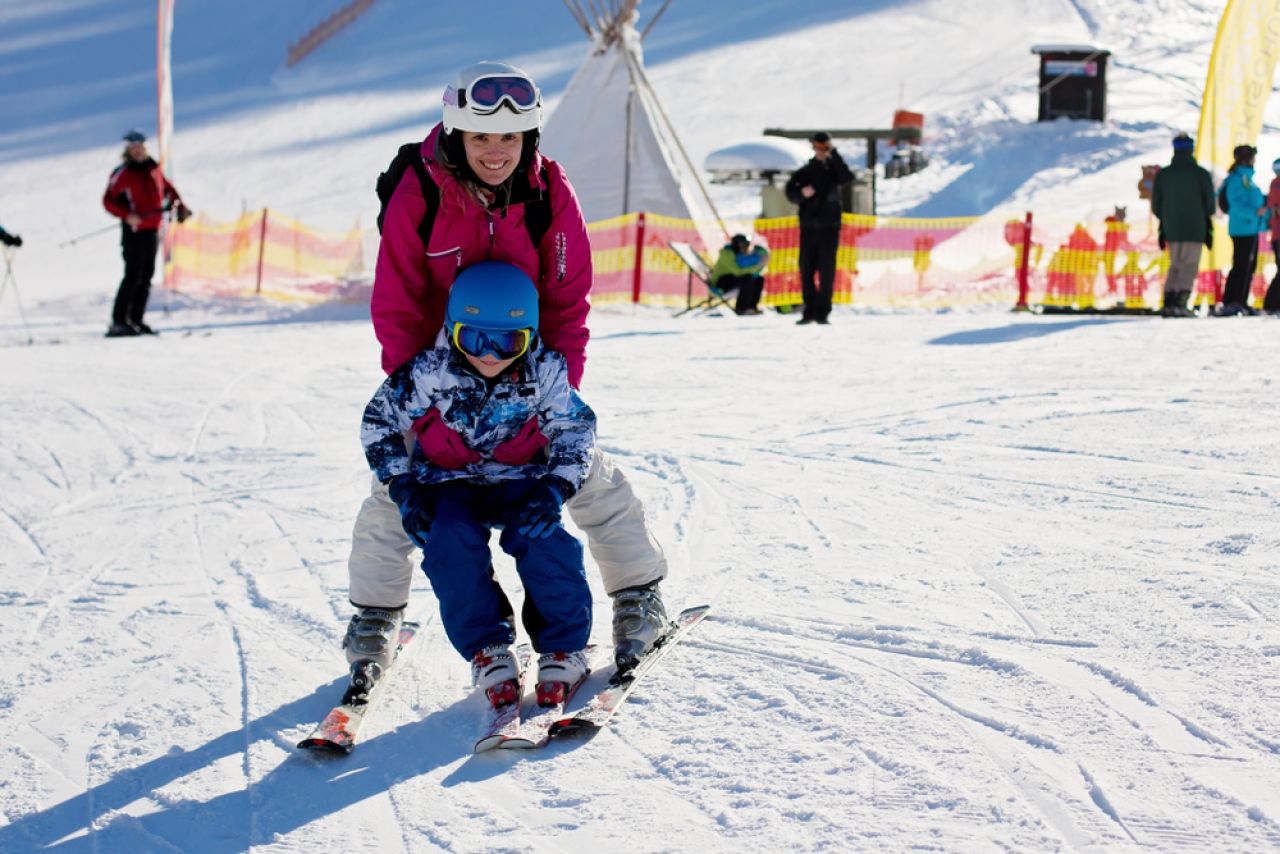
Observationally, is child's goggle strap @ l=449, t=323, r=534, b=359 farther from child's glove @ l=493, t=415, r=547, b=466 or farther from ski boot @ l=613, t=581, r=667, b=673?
ski boot @ l=613, t=581, r=667, b=673

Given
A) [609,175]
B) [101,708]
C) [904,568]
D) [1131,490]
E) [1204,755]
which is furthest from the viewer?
[609,175]

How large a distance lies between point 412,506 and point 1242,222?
10314 millimetres

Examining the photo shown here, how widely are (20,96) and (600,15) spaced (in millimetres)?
23938

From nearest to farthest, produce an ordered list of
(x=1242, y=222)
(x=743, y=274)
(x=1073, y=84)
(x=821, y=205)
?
(x=821, y=205) → (x=1242, y=222) → (x=743, y=274) → (x=1073, y=84)

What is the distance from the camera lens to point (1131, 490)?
5223 mm

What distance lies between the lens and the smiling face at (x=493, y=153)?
318 cm

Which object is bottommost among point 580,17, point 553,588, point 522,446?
point 553,588

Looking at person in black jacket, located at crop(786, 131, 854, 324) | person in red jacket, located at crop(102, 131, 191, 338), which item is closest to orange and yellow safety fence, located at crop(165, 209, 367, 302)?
person in red jacket, located at crop(102, 131, 191, 338)

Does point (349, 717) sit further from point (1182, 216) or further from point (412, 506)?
point (1182, 216)

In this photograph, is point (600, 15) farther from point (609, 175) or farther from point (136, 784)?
point (136, 784)

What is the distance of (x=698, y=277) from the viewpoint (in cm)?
1511

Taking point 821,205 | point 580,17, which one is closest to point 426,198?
point 821,205

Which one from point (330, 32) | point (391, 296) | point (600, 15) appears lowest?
point (391, 296)

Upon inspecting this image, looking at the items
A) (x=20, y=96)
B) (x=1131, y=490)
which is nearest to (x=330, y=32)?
(x=20, y=96)
